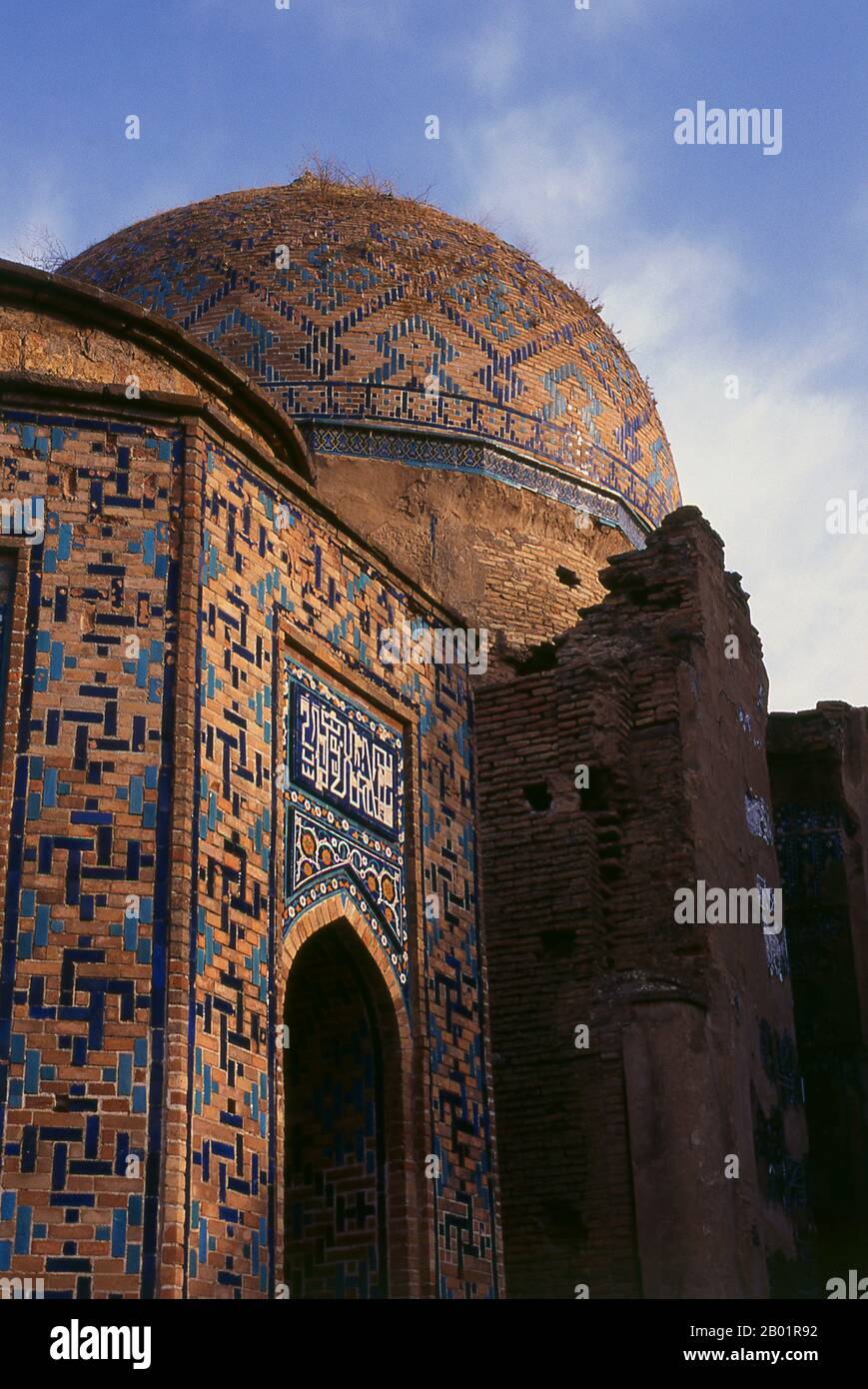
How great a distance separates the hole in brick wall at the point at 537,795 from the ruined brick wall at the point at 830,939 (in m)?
2.66

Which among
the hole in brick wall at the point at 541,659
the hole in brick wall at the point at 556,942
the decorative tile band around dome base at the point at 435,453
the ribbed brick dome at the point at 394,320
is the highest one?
the ribbed brick dome at the point at 394,320

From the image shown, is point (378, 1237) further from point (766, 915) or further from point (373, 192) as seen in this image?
point (373, 192)

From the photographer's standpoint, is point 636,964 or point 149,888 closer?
point 149,888

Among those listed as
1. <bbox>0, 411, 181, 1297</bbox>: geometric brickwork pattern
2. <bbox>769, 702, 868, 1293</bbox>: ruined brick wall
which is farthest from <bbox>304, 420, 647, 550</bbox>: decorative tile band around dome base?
<bbox>0, 411, 181, 1297</bbox>: geometric brickwork pattern

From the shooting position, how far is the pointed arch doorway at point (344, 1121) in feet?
23.9

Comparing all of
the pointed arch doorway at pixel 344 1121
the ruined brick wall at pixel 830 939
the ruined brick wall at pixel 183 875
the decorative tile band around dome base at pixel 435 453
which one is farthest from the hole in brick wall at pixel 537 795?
the decorative tile band around dome base at pixel 435 453

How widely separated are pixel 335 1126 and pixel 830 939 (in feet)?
16.8

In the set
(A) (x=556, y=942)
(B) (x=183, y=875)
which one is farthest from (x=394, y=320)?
(B) (x=183, y=875)

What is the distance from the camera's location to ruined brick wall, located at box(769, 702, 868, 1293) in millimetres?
10875

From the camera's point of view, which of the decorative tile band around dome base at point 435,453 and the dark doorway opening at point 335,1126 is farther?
the decorative tile band around dome base at point 435,453

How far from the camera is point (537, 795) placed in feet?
32.8

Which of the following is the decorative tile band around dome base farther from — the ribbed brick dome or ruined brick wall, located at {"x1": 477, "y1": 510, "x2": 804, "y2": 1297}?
ruined brick wall, located at {"x1": 477, "y1": 510, "x2": 804, "y2": 1297}

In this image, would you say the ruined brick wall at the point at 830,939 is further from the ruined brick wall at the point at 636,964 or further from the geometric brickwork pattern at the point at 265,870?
the geometric brickwork pattern at the point at 265,870

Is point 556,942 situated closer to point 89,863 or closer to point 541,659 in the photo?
point 541,659
